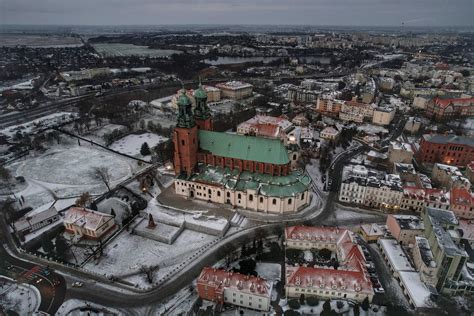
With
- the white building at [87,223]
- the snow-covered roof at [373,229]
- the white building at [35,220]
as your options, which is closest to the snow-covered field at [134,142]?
the white building at [35,220]

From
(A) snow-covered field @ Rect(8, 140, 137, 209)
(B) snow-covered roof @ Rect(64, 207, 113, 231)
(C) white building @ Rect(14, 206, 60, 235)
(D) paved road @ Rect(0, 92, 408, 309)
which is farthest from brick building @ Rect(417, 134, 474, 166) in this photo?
(C) white building @ Rect(14, 206, 60, 235)

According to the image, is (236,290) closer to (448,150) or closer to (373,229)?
(373,229)

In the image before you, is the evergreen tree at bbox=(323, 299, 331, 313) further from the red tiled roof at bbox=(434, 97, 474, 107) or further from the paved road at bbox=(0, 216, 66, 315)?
the red tiled roof at bbox=(434, 97, 474, 107)

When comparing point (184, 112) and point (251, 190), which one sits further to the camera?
point (184, 112)

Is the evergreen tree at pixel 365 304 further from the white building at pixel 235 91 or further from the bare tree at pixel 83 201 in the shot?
the white building at pixel 235 91

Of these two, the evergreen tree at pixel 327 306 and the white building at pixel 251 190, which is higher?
the white building at pixel 251 190

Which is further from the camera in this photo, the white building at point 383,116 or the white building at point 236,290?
the white building at point 383,116

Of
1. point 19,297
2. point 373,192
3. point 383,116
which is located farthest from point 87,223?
point 383,116

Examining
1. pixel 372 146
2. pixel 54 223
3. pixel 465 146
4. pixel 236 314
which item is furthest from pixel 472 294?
pixel 54 223
